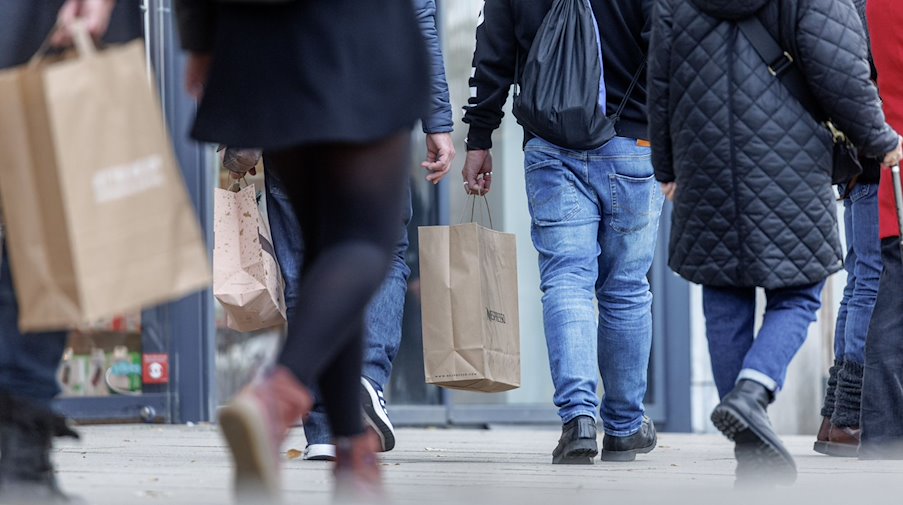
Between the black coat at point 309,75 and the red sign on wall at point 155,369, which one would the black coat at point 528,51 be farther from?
the red sign on wall at point 155,369

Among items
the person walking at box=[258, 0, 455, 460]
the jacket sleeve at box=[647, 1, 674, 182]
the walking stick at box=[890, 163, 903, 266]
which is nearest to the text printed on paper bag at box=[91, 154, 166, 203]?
the jacket sleeve at box=[647, 1, 674, 182]

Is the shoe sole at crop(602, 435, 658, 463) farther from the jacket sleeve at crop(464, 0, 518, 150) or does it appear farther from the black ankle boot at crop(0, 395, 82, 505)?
the black ankle boot at crop(0, 395, 82, 505)

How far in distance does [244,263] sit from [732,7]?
2.00m

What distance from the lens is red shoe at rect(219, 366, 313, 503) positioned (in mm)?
2637

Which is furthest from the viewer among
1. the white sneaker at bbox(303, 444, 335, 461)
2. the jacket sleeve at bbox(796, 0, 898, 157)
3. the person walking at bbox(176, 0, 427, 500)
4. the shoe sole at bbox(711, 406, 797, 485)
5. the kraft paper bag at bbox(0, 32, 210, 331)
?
the white sneaker at bbox(303, 444, 335, 461)

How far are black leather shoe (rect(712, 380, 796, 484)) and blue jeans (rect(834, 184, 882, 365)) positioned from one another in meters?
2.02

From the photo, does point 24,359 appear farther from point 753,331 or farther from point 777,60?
point 777,60

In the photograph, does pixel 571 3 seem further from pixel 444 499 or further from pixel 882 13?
pixel 444 499

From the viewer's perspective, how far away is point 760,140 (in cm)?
411

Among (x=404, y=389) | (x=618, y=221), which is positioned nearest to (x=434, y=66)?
(x=618, y=221)

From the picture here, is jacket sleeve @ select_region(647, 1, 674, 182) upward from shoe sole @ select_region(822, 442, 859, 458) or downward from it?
upward

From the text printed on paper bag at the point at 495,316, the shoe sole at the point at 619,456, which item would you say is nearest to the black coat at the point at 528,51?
the text printed on paper bag at the point at 495,316

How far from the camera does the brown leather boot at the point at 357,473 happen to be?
302 centimetres

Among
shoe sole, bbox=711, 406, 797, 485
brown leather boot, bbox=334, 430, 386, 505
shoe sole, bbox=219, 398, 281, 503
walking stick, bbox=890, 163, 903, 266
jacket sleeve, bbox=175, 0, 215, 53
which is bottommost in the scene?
shoe sole, bbox=711, 406, 797, 485
